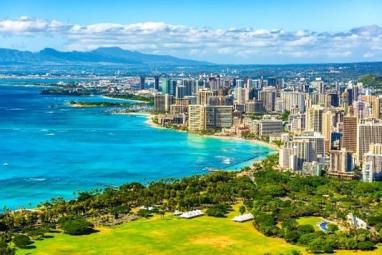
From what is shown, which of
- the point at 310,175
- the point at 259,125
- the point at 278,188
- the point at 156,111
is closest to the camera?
the point at 278,188

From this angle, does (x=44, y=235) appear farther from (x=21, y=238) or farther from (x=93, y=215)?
(x=93, y=215)

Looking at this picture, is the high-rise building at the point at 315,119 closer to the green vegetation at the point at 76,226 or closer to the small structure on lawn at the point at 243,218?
the small structure on lawn at the point at 243,218

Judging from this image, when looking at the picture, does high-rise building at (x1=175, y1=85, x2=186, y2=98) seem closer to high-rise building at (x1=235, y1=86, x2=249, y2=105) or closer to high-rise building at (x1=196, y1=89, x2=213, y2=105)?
high-rise building at (x1=235, y1=86, x2=249, y2=105)

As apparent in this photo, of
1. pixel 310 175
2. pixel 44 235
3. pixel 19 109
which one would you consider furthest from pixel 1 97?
pixel 44 235

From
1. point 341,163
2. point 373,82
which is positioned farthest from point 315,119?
point 373,82

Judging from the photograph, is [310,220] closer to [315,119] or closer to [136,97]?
[315,119]

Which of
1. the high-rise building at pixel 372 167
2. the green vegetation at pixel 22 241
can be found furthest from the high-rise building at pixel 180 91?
the green vegetation at pixel 22 241

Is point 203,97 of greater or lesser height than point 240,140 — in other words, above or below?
above
